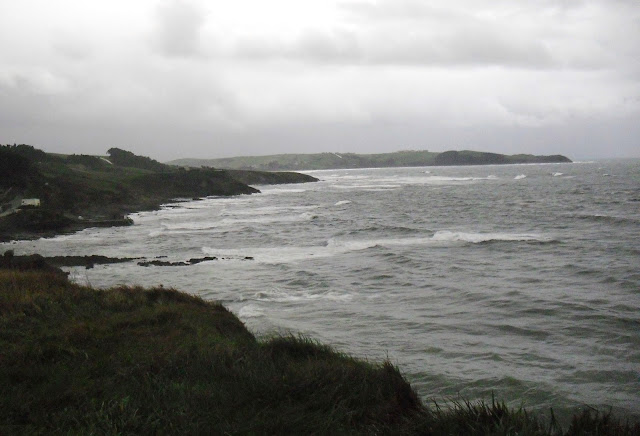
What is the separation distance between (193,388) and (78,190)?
5172 cm

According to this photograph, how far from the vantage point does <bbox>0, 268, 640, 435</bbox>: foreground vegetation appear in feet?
18.1

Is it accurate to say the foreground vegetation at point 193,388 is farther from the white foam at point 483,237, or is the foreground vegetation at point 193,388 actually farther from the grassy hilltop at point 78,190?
the grassy hilltop at point 78,190

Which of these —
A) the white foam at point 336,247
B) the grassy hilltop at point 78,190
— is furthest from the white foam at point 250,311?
the grassy hilltop at point 78,190

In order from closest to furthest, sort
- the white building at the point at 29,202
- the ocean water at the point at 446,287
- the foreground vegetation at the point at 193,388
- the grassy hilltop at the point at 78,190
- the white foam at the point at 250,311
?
1. the foreground vegetation at the point at 193,388
2. the ocean water at the point at 446,287
3. the white foam at the point at 250,311
4. the grassy hilltop at the point at 78,190
5. the white building at the point at 29,202

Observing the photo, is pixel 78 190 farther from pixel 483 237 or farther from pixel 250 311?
pixel 250 311

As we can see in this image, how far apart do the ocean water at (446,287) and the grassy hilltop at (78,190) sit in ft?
14.2

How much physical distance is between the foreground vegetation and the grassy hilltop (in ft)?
98.2

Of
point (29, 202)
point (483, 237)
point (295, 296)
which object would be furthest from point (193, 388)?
point (29, 202)

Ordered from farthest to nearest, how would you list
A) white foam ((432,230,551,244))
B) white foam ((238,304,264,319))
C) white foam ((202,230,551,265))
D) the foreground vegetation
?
white foam ((432,230,551,244)), white foam ((202,230,551,265)), white foam ((238,304,264,319)), the foreground vegetation

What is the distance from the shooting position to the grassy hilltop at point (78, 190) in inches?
1526

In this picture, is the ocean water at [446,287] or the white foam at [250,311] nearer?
the ocean water at [446,287]

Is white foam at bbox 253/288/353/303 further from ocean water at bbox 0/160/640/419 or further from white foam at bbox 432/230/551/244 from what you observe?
white foam at bbox 432/230/551/244

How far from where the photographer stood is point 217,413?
582 centimetres

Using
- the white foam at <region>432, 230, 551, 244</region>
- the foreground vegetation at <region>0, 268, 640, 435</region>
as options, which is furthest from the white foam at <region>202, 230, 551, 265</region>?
Answer: the foreground vegetation at <region>0, 268, 640, 435</region>
